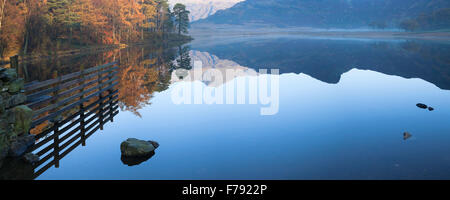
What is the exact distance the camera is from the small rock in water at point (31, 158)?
31.3 feet

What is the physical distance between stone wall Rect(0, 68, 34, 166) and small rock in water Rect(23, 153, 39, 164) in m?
0.61

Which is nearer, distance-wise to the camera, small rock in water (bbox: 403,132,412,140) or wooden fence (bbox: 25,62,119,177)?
wooden fence (bbox: 25,62,119,177)

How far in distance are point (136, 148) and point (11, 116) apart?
155 inches

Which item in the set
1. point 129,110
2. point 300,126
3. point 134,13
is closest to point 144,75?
point 129,110

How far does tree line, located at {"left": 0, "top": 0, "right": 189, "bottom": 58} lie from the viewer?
4272 centimetres

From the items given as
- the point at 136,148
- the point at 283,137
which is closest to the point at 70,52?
the point at 136,148

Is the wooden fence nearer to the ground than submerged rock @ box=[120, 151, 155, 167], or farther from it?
farther from it

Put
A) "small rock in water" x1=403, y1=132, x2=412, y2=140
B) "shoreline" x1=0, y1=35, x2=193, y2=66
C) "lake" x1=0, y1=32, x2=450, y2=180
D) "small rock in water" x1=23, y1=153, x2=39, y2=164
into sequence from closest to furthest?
1. "lake" x1=0, y1=32, x2=450, y2=180
2. "small rock in water" x1=23, y1=153, x2=39, y2=164
3. "small rock in water" x1=403, y1=132, x2=412, y2=140
4. "shoreline" x1=0, y1=35, x2=193, y2=66

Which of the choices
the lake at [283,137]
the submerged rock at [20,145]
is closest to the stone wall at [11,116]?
the submerged rock at [20,145]

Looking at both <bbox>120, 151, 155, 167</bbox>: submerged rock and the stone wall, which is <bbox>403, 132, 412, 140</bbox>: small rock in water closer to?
<bbox>120, 151, 155, 167</bbox>: submerged rock

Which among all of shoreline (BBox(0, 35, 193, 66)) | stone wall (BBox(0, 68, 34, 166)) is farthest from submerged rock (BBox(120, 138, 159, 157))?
shoreline (BBox(0, 35, 193, 66))
